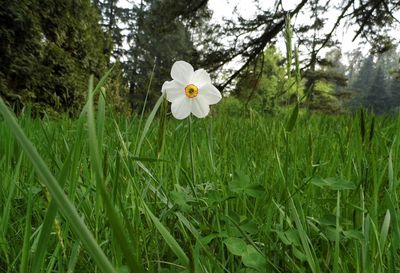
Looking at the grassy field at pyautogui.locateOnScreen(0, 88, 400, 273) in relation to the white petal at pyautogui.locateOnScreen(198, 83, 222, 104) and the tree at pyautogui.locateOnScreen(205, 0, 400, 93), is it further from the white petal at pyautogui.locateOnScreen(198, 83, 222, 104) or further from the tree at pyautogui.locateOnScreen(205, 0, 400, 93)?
the tree at pyautogui.locateOnScreen(205, 0, 400, 93)

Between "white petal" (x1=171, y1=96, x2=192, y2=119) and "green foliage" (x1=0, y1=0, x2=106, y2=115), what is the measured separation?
2764mm

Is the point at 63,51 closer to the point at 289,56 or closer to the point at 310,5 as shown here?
the point at 310,5

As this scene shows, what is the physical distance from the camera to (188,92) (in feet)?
3.04

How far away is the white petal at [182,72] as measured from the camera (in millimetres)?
913

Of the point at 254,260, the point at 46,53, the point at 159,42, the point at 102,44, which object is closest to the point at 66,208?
the point at 254,260

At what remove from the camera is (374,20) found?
544 cm

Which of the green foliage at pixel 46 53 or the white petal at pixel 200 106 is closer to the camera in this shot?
the white petal at pixel 200 106

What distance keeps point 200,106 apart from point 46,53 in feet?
12.9

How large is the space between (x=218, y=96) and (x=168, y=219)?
38 cm

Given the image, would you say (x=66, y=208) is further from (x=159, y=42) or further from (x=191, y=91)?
(x=159, y=42)

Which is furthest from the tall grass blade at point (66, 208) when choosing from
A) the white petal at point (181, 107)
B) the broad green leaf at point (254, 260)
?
the white petal at point (181, 107)

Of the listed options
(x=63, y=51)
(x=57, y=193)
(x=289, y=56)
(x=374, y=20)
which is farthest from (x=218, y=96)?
(x=374, y=20)

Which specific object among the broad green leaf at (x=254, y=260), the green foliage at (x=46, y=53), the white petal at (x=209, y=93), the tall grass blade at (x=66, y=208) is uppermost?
the green foliage at (x=46, y=53)

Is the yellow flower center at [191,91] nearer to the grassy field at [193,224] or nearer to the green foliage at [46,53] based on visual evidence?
the grassy field at [193,224]
